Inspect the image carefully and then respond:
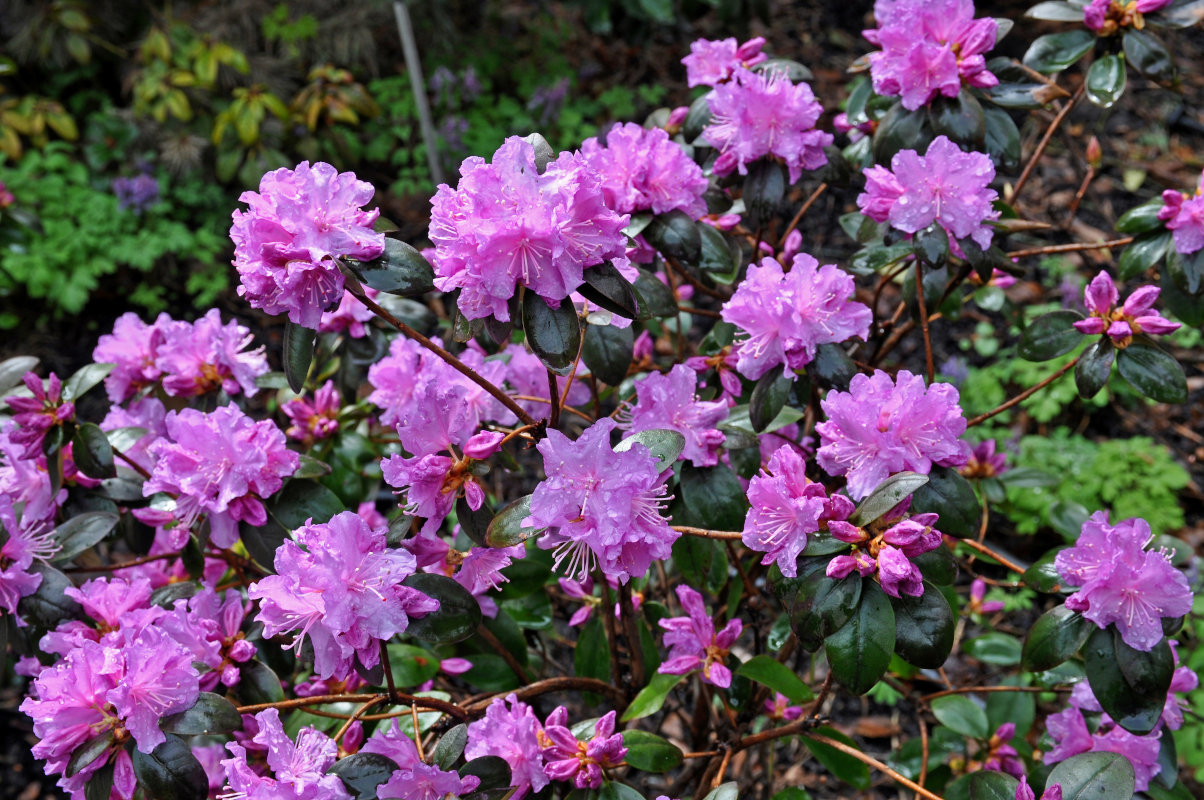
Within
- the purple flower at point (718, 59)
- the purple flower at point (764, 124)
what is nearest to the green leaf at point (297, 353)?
the purple flower at point (764, 124)

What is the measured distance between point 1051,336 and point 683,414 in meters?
0.61

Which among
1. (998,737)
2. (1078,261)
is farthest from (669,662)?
(1078,261)

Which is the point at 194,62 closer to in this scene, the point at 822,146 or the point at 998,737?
the point at 822,146

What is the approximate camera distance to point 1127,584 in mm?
1152

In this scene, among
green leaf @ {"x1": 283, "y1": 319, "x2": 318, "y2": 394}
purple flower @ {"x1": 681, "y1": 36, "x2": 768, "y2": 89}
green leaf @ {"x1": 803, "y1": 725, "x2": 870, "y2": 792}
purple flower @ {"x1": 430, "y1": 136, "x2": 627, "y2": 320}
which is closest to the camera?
Answer: purple flower @ {"x1": 430, "y1": 136, "x2": 627, "y2": 320}

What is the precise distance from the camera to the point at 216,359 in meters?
1.45

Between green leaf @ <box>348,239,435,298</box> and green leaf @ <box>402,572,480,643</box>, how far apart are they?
13.0 inches

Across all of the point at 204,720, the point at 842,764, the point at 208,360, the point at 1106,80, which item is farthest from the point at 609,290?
the point at 1106,80

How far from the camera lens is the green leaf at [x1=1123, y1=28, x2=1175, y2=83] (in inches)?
60.1

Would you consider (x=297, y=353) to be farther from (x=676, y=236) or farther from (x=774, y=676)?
(x=774, y=676)

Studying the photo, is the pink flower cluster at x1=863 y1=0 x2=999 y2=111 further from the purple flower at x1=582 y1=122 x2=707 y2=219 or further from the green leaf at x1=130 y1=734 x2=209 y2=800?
the green leaf at x1=130 y1=734 x2=209 y2=800

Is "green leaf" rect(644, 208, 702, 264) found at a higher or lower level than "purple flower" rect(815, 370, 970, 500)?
higher

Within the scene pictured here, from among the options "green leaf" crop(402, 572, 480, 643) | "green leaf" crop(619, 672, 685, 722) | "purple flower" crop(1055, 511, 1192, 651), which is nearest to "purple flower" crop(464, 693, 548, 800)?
"green leaf" crop(402, 572, 480, 643)

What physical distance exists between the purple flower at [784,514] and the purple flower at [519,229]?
1.01 ft
